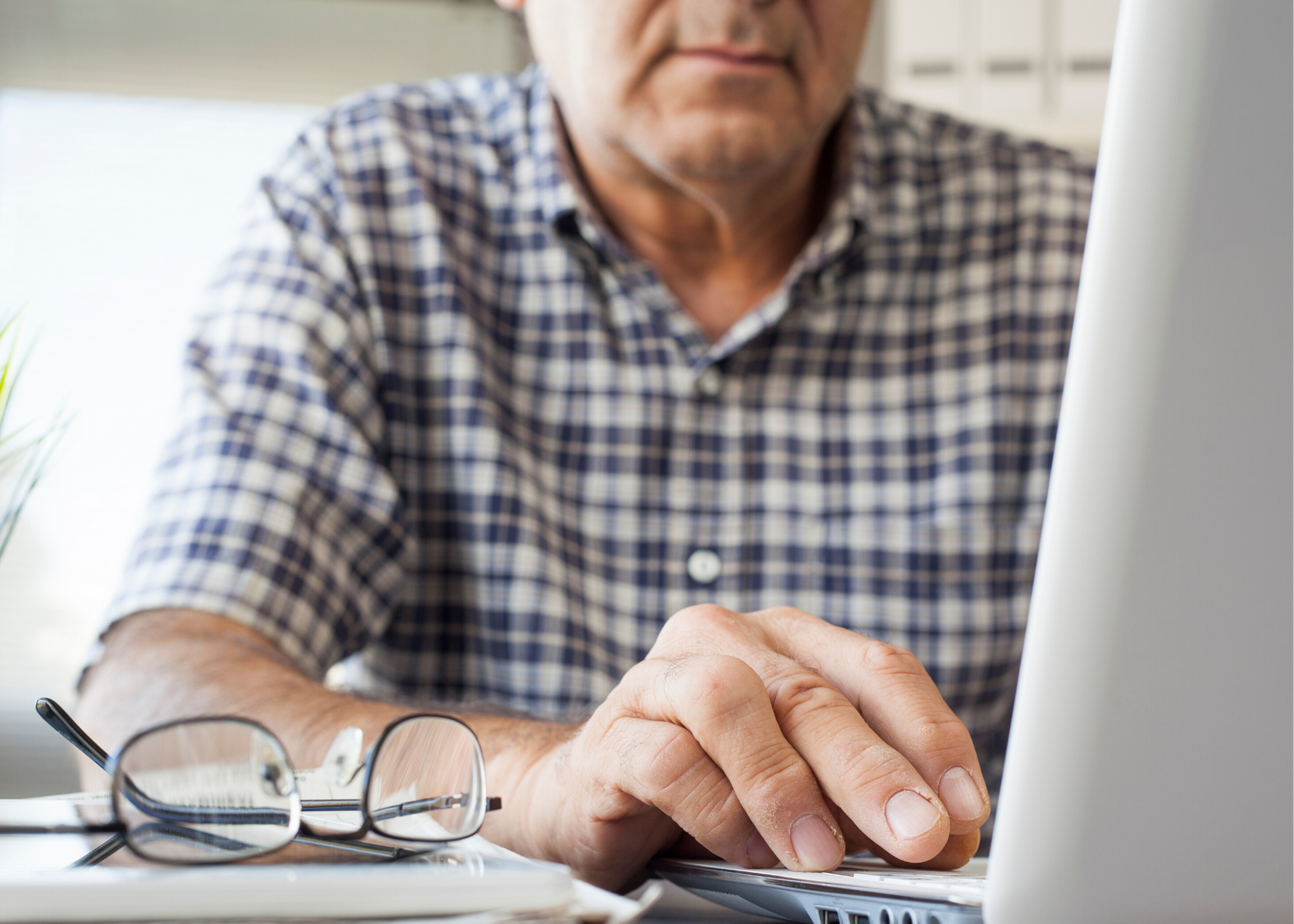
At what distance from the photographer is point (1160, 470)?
229 millimetres

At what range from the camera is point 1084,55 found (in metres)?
1.52

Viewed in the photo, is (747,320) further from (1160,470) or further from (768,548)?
(1160,470)

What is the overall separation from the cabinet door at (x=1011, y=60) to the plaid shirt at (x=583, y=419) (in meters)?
0.49

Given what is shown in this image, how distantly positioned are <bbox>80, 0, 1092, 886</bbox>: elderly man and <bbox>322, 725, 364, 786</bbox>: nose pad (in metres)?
0.38

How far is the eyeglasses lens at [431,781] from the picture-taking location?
1.15 feet

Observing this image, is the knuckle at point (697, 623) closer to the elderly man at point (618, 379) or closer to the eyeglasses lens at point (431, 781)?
the eyeglasses lens at point (431, 781)

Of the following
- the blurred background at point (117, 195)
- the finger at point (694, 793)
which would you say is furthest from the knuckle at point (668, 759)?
the blurred background at point (117, 195)

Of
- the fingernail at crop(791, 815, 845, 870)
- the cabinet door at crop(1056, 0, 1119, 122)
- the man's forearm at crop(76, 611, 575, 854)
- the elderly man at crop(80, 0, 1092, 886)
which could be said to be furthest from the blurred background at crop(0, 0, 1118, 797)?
the fingernail at crop(791, 815, 845, 870)

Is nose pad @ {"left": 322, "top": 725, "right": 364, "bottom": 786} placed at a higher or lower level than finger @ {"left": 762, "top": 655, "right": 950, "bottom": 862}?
lower

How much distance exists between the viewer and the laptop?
8.8 inches

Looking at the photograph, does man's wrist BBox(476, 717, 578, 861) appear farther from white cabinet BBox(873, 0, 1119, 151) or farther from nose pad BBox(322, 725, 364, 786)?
white cabinet BBox(873, 0, 1119, 151)

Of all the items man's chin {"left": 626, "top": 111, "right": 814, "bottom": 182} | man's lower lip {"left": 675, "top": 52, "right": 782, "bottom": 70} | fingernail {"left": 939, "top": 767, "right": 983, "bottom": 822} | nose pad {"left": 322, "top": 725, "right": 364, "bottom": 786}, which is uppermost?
man's lower lip {"left": 675, "top": 52, "right": 782, "bottom": 70}

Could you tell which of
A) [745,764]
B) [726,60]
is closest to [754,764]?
[745,764]

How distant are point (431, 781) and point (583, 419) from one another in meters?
0.68
